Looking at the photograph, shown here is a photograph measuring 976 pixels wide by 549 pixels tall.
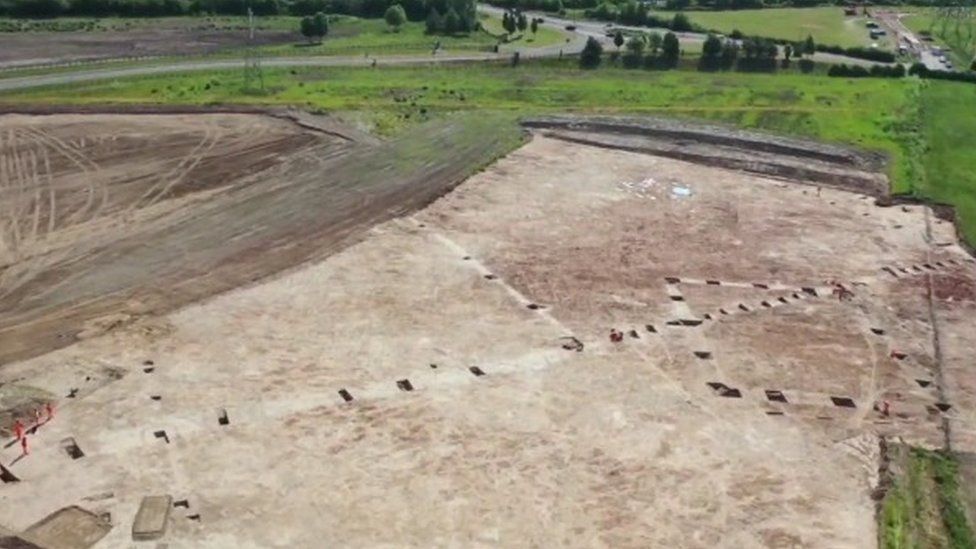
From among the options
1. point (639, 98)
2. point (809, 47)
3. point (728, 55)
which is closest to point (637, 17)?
point (809, 47)

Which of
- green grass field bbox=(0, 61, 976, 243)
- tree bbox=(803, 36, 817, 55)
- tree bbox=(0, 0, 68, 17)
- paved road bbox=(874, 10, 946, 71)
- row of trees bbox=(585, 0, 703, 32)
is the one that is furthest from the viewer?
row of trees bbox=(585, 0, 703, 32)

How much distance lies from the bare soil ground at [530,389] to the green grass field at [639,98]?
14897 mm

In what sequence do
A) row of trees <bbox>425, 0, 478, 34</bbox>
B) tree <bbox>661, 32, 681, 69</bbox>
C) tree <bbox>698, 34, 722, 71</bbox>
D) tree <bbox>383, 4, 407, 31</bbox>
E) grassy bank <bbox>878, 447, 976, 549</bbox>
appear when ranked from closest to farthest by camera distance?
grassy bank <bbox>878, 447, 976, 549</bbox>, tree <bbox>698, 34, 722, 71</bbox>, tree <bbox>661, 32, 681, 69</bbox>, row of trees <bbox>425, 0, 478, 34</bbox>, tree <bbox>383, 4, 407, 31</bbox>

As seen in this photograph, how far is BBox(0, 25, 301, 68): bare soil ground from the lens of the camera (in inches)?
3183

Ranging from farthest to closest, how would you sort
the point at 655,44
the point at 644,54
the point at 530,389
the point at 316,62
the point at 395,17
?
the point at 395,17, the point at 655,44, the point at 644,54, the point at 316,62, the point at 530,389

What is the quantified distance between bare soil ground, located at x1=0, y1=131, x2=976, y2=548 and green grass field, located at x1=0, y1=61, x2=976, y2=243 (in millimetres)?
14897

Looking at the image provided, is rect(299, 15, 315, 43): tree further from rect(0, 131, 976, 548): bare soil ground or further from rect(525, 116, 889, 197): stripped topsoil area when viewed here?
rect(0, 131, 976, 548): bare soil ground

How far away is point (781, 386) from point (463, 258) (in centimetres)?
1581

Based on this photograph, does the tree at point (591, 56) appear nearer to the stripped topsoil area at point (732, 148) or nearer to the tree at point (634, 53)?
the tree at point (634, 53)

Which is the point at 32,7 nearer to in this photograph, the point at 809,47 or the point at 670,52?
the point at 670,52

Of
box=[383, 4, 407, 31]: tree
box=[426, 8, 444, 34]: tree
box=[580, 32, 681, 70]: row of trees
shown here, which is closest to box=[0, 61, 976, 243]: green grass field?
box=[580, 32, 681, 70]: row of trees

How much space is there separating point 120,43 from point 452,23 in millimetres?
29902

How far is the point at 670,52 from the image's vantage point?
85.7m

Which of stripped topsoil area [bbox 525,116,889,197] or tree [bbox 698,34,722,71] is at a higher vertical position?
tree [bbox 698,34,722,71]
